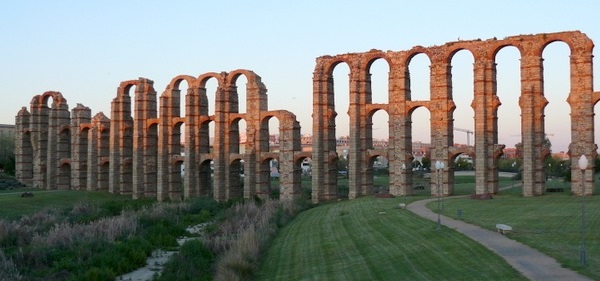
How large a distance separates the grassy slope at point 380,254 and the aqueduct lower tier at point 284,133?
709 inches

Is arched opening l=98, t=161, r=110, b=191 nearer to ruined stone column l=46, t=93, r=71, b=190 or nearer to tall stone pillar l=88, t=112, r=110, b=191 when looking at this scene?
tall stone pillar l=88, t=112, r=110, b=191

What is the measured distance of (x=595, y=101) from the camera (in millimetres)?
45281

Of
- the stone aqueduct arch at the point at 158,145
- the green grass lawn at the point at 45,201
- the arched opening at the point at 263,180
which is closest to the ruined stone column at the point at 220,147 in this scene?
the stone aqueduct arch at the point at 158,145

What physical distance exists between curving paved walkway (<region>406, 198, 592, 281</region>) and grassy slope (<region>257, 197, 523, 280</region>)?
1.19ft

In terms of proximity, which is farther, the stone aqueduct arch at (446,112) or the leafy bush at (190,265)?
the stone aqueduct arch at (446,112)

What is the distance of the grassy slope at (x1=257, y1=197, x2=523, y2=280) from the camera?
1806cm

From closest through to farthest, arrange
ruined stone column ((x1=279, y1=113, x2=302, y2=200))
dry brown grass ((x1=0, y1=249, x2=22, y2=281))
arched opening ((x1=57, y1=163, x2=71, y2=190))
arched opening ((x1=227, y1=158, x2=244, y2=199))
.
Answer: dry brown grass ((x1=0, y1=249, x2=22, y2=281)) < ruined stone column ((x1=279, y1=113, x2=302, y2=200)) < arched opening ((x1=227, y1=158, x2=244, y2=199)) < arched opening ((x1=57, y1=163, x2=71, y2=190))

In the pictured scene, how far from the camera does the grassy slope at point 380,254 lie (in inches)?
711

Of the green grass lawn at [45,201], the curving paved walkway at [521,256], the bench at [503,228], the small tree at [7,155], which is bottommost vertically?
the green grass lawn at [45,201]

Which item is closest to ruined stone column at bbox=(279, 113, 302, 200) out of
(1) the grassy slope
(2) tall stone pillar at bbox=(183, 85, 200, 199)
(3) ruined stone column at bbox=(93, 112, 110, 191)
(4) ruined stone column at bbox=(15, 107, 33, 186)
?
(2) tall stone pillar at bbox=(183, 85, 200, 199)

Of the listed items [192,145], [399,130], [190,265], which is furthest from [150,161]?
[190,265]

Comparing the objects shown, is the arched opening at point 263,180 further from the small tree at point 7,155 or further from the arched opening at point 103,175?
the small tree at point 7,155

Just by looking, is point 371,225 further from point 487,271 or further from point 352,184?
point 352,184

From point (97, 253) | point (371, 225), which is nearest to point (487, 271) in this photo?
point (371, 225)
